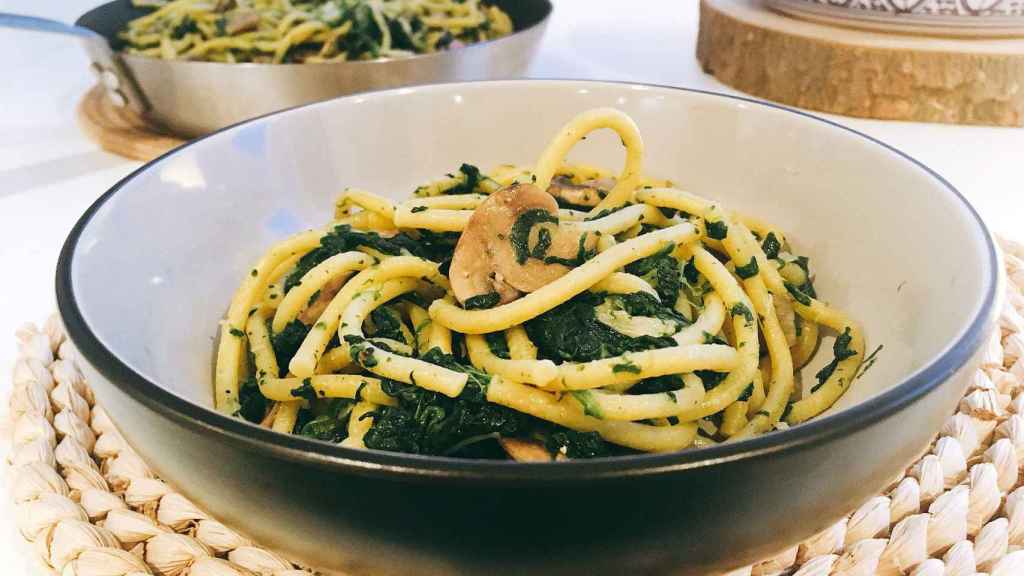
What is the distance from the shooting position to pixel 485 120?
1.47 metres

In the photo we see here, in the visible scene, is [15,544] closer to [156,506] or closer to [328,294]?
[156,506]

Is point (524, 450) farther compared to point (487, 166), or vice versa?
point (487, 166)

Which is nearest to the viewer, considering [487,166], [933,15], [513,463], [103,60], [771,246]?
[513,463]

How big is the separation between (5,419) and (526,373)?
0.82 metres

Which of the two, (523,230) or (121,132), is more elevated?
(523,230)

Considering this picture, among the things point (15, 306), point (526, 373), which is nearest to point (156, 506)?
point (526, 373)

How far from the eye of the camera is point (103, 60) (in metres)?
2.08

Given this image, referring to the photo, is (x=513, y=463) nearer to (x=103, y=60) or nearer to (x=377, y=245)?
(x=377, y=245)

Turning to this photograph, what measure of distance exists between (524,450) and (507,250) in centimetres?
29

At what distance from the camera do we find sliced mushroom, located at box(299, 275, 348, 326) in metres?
1.17

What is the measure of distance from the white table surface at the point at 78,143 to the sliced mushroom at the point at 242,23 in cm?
54

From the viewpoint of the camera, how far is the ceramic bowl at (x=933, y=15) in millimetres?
2279

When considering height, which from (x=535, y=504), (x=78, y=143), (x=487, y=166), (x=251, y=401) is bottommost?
(x=78, y=143)

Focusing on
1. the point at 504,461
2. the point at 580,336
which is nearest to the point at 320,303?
the point at 580,336
